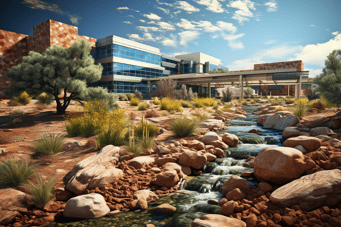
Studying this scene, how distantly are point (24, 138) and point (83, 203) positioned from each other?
17.4 ft

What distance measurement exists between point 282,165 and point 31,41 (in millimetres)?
36195

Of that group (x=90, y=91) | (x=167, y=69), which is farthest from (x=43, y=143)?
(x=167, y=69)

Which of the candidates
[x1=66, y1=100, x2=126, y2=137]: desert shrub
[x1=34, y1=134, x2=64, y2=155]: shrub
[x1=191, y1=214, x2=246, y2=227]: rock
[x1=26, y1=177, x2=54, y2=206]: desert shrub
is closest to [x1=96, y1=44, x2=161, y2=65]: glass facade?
[x1=66, y1=100, x2=126, y2=137]: desert shrub

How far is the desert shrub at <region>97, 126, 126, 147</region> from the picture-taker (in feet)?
19.8

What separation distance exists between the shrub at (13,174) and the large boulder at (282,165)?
479 cm

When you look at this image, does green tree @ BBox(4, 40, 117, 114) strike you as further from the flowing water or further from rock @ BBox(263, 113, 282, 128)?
rock @ BBox(263, 113, 282, 128)

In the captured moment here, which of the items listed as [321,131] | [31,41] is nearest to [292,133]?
[321,131]

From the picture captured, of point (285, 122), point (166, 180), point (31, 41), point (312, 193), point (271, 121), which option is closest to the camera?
point (312, 193)

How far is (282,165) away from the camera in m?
3.86

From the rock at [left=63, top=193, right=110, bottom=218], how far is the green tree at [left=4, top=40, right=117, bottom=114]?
8658 millimetres

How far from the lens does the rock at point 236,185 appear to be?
3.84 metres

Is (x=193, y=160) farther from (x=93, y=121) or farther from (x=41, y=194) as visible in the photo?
(x=93, y=121)

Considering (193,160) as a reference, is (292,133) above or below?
above

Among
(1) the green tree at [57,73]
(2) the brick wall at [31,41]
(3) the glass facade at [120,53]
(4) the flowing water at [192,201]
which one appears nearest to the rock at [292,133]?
(4) the flowing water at [192,201]
